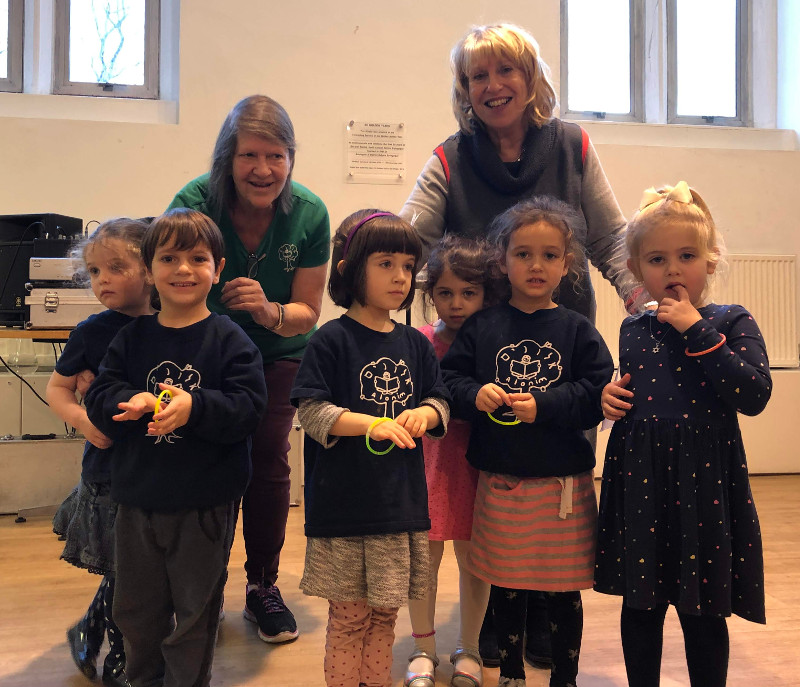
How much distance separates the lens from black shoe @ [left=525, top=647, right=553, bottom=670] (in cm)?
181

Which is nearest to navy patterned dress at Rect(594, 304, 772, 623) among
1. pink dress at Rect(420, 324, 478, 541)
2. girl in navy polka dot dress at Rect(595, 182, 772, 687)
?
girl in navy polka dot dress at Rect(595, 182, 772, 687)

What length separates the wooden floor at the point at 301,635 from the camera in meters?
1.77

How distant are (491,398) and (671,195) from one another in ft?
1.78

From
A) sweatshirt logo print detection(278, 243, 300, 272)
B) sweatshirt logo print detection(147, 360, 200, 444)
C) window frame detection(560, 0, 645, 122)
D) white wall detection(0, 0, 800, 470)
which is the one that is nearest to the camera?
sweatshirt logo print detection(147, 360, 200, 444)

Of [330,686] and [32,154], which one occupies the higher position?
[32,154]

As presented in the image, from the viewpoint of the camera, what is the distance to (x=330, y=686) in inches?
56.6

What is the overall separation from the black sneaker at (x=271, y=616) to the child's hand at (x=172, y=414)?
0.88 metres

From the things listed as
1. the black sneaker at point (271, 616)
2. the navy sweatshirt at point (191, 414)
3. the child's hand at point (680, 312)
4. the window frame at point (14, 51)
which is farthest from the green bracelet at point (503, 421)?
the window frame at point (14, 51)

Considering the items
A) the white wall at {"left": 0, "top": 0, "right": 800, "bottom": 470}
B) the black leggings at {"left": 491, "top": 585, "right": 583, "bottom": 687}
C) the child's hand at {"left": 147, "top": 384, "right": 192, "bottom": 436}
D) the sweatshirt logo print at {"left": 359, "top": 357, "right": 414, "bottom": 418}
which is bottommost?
the black leggings at {"left": 491, "top": 585, "right": 583, "bottom": 687}

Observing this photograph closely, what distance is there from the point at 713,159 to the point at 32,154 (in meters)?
3.77

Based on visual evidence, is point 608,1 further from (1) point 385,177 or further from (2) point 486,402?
(2) point 486,402

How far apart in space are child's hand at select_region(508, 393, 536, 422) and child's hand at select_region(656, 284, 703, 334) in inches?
11.6

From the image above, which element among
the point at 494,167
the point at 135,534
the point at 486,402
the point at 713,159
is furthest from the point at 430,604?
the point at 713,159

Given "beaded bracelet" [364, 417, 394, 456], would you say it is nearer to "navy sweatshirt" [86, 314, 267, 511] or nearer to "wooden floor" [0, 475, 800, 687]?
"navy sweatshirt" [86, 314, 267, 511]
